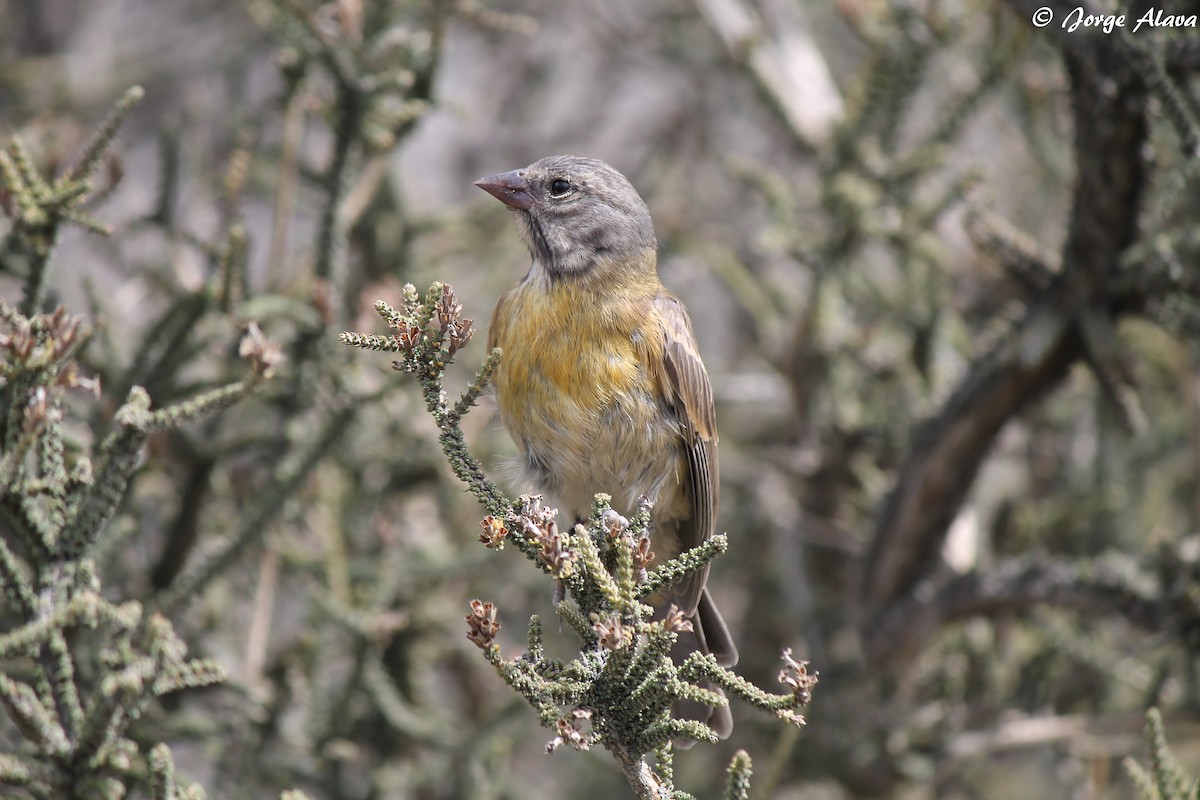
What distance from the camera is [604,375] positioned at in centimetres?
349

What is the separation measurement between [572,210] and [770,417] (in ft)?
7.95

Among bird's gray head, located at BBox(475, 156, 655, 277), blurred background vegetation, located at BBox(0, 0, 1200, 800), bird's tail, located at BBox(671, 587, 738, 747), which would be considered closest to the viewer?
bird's tail, located at BBox(671, 587, 738, 747)

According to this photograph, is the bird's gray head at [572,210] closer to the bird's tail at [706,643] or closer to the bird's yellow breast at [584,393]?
Answer: the bird's yellow breast at [584,393]

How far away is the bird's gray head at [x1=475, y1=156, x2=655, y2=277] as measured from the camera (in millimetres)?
3869

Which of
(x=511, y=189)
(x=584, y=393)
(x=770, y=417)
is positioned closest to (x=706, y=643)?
(x=584, y=393)

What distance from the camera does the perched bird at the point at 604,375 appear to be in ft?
11.4

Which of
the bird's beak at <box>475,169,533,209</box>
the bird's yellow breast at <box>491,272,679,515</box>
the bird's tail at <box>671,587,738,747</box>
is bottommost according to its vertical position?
the bird's tail at <box>671,587,738,747</box>

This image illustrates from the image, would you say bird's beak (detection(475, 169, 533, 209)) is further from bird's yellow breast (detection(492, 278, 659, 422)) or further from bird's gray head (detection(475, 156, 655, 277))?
bird's yellow breast (detection(492, 278, 659, 422))

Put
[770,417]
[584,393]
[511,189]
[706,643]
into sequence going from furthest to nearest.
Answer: [770,417] < [511,189] < [706,643] < [584,393]

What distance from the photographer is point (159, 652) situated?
2033mm

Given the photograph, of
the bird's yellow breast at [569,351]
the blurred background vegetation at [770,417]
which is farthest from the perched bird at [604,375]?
the blurred background vegetation at [770,417]

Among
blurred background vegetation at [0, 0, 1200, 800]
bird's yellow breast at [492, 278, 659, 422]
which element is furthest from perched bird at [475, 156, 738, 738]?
blurred background vegetation at [0, 0, 1200, 800]

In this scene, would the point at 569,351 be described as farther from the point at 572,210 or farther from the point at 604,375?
the point at 572,210

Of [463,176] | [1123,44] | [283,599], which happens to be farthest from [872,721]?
[463,176]
